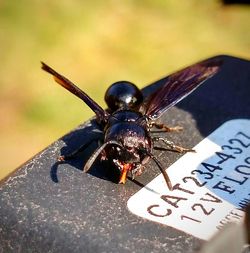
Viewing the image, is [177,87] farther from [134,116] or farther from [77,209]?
[77,209]

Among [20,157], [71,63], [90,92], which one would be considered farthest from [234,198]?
[71,63]

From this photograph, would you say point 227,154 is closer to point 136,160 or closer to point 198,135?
point 198,135

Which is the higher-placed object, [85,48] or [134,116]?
[134,116]

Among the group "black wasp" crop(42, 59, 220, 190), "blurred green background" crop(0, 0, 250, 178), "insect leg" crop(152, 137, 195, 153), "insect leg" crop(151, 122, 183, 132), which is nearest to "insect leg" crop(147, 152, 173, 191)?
"black wasp" crop(42, 59, 220, 190)

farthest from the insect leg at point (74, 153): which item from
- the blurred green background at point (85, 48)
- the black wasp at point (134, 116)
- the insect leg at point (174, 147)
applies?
the blurred green background at point (85, 48)

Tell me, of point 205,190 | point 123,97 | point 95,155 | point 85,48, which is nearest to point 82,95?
point 123,97

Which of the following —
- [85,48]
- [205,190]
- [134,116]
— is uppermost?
[134,116]

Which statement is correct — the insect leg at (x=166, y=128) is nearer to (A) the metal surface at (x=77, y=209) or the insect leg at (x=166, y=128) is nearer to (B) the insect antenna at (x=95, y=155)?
(A) the metal surface at (x=77, y=209)
